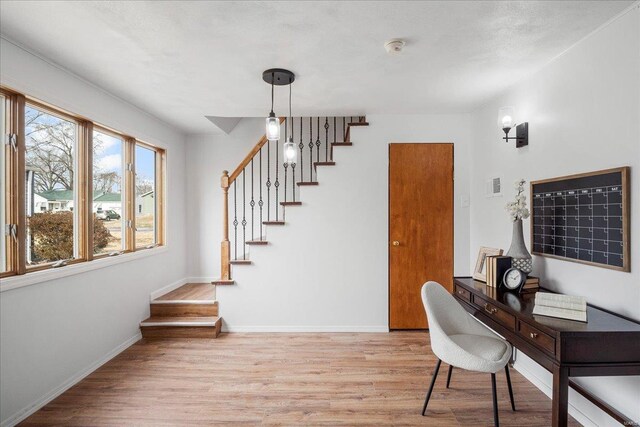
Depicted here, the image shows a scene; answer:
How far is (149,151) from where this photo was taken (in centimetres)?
409

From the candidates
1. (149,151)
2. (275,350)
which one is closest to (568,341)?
(275,350)

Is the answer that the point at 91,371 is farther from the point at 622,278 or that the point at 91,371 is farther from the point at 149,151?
the point at 622,278

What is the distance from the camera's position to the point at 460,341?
231 cm

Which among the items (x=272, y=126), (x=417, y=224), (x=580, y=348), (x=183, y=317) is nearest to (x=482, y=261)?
(x=417, y=224)

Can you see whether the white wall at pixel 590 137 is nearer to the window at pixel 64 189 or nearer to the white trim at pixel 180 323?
the white trim at pixel 180 323

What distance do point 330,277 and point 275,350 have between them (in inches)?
41.3

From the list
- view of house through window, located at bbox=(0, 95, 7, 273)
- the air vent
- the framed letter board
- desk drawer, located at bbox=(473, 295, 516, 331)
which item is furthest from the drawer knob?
view of house through window, located at bbox=(0, 95, 7, 273)

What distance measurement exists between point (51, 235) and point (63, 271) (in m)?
0.32

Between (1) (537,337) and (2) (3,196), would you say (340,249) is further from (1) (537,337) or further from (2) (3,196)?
(2) (3,196)

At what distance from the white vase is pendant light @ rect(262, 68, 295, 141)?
2.08 meters

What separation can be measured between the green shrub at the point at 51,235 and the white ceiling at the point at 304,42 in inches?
48.9

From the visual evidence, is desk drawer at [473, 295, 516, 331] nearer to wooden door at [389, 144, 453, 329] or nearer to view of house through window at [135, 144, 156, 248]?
wooden door at [389, 144, 453, 329]

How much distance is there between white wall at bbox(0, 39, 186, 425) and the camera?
2.17m

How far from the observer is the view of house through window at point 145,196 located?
385 cm
